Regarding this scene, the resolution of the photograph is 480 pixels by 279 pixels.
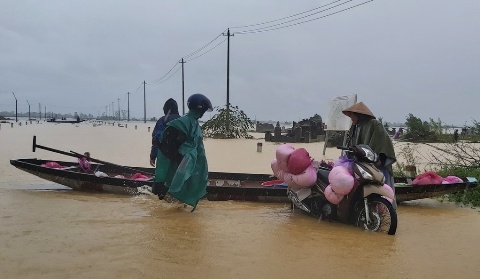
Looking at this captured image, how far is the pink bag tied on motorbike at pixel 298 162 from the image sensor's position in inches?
240

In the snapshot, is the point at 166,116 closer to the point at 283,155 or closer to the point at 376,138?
the point at 283,155

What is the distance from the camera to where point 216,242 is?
16.2 ft

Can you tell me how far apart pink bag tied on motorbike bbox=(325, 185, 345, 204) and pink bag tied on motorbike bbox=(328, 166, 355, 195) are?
0.33ft

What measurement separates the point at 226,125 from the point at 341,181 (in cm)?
2599

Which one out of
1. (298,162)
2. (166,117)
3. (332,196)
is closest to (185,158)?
(166,117)

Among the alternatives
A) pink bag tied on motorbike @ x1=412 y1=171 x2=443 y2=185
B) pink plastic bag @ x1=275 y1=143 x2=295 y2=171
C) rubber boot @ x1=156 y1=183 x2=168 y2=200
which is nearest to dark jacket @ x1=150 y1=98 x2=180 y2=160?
rubber boot @ x1=156 y1=183 x2=168 y2=200

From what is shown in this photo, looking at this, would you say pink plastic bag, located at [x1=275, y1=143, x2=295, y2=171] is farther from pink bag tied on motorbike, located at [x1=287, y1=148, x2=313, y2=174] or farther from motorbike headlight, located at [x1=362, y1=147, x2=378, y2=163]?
motorbike headlight, located at [x1=362, y1=147, x2=378, y2=163]

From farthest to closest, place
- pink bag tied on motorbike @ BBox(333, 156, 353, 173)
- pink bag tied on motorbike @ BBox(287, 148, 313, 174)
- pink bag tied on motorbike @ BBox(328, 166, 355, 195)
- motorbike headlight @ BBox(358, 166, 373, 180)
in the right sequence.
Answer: pink bag tied on motorbike @ BBox(287, 148, 313, 174)
pink bag tied on motorbike @ BBox(333, 156, 353, 173)
pink bag tied on motorbike @ BBox(328, 166, 355, 195)
motorbike headlight @ BBox(358, 166, 373, 180)

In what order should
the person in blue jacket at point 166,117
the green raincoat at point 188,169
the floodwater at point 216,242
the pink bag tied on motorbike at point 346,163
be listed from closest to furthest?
the floodwater at point 216,242 → the pink bag tied on motorbike at point 346,163 → the green raincoat at point 188,169 → the person in blue jacket at point 166,117

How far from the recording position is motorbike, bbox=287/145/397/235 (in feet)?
17.8

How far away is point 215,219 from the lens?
6270 mm

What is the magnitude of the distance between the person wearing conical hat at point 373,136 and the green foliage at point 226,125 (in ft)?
82.6

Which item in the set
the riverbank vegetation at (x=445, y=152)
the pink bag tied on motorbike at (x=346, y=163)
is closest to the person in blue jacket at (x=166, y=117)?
the pink bag tied on motorbike at (x=346, y=163)

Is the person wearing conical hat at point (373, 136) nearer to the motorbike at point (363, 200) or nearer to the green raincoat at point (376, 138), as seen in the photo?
the green raincoat at point (376, 138)
